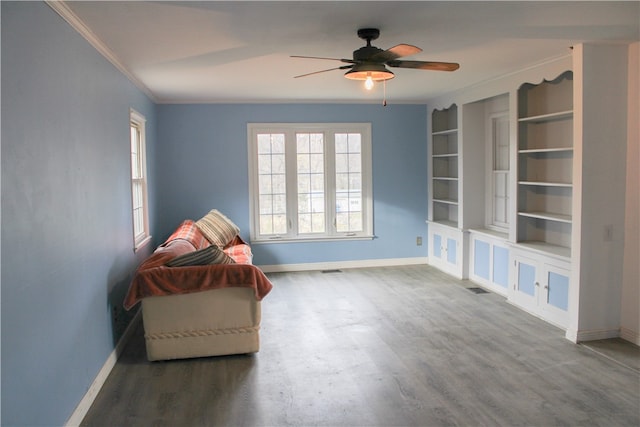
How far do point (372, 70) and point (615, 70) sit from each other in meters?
2.04

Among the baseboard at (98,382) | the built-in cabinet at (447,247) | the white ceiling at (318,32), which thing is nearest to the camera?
the baseboard at (98,382)

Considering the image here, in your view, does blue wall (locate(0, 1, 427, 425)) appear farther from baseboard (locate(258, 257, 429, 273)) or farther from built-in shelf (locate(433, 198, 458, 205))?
built-in shelf (locate(433, 198, 458, 205))

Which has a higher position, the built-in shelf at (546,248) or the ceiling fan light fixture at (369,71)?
the ceiling fan light fixture at (369,71)

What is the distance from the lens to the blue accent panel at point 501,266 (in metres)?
5.58

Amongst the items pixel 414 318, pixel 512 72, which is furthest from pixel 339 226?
pixel 512 72

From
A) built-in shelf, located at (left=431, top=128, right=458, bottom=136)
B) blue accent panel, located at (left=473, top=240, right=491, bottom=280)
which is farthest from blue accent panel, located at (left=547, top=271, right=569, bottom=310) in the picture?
built-in shelf, located at (left=431, top=128, right=458, bottom=136)

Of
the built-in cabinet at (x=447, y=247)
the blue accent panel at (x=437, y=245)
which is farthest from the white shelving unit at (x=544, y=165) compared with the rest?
the blue accent panel at (x=437, y=245)

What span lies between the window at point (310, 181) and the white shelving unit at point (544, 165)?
2.54m

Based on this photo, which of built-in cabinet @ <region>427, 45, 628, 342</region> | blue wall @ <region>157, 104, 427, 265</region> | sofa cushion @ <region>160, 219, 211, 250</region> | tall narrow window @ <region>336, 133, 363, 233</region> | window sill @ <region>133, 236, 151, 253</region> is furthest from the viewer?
tall narrow window @ <region>336, 133, 363, 233</region>

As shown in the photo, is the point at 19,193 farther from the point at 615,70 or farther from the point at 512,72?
the point at 512,72

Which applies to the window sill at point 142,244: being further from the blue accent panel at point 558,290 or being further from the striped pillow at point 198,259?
the blue accent panel at point 558,290

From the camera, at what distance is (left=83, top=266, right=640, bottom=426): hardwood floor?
2.99 m

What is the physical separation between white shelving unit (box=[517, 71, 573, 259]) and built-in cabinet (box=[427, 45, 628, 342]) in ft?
0.03

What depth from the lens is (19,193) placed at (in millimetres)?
2160
